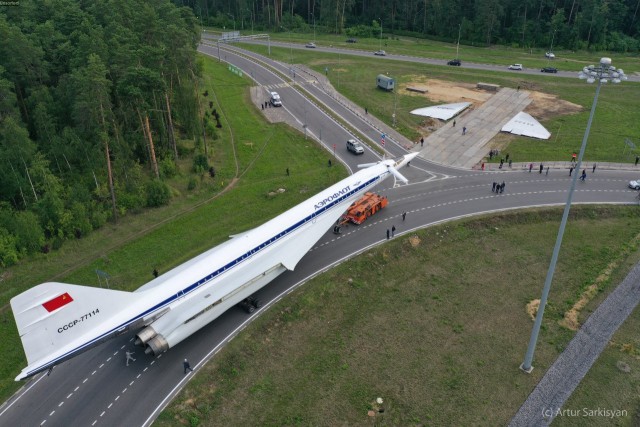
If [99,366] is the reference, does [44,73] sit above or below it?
above

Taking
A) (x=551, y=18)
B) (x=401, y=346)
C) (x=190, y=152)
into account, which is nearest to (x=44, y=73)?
(x=190, y=152)

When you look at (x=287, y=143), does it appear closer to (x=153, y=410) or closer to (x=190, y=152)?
(x=190, y=152)

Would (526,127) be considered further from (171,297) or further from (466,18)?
(466,18)

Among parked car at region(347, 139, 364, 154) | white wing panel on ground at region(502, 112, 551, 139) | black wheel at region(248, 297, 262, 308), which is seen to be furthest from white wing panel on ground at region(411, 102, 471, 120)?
black wheel at region(248, 297, 262, 308)

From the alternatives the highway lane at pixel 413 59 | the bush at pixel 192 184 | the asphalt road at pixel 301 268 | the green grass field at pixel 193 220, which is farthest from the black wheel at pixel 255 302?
the highway lane at pixel 413 59

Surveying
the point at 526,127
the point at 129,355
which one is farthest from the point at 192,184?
the point at 526,127

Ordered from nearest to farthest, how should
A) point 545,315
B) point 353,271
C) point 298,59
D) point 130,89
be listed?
point 545,315 < point 353,271 < point 130,89 < point 298,59
